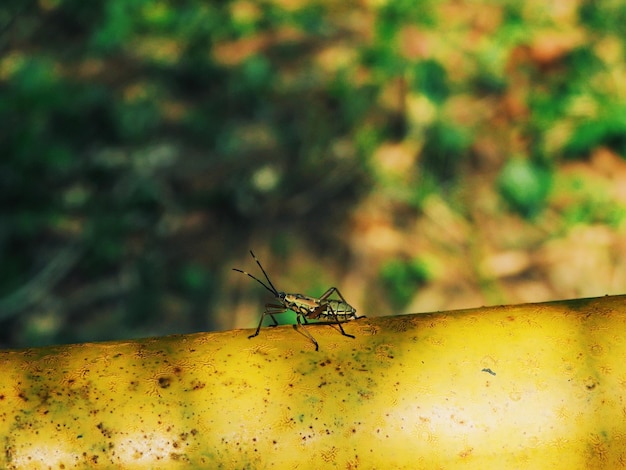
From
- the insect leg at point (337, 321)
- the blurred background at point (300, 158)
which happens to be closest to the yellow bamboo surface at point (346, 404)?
the insect leg at point (337, 321)

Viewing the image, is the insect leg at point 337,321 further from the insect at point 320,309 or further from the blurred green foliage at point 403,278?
the blurred green foliage at point 403,278

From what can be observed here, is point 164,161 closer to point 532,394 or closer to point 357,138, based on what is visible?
point 357,138

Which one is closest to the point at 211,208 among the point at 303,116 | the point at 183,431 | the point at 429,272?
the point at 303,116

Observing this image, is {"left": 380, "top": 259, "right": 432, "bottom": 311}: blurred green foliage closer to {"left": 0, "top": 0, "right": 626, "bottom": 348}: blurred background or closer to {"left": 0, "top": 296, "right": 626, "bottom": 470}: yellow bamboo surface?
{"left": 0, "top": 0, "right": 626, "bottom": 348}: blurred background

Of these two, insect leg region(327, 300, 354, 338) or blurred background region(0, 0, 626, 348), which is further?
blurred background region(0, 0, 626, 348)

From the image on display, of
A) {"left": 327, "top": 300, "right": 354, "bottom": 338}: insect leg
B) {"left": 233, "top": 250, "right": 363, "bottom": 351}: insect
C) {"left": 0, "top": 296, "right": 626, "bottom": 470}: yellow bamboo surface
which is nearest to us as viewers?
{"left": 0, "top": 296, "right": 626, "bottom": 470}: yellow bamboo surface

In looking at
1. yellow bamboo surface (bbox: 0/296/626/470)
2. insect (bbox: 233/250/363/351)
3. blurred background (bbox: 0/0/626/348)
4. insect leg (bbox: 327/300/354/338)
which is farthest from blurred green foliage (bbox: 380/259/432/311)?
yellow bamboo surface (bbox: 0/296/626/470)

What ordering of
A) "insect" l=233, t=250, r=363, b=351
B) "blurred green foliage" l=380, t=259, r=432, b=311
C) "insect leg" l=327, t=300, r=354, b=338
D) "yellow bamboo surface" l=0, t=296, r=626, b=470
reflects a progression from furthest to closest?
"blurred green foliage" l=380, t=259, r=432, b=311 → "insect" l=233, t=250, r=363, b=351 → "insect leg" l=327, t=300, r=354, b=338 → "yellow bamboo surface" l=0, t=296, r=626, b=470
